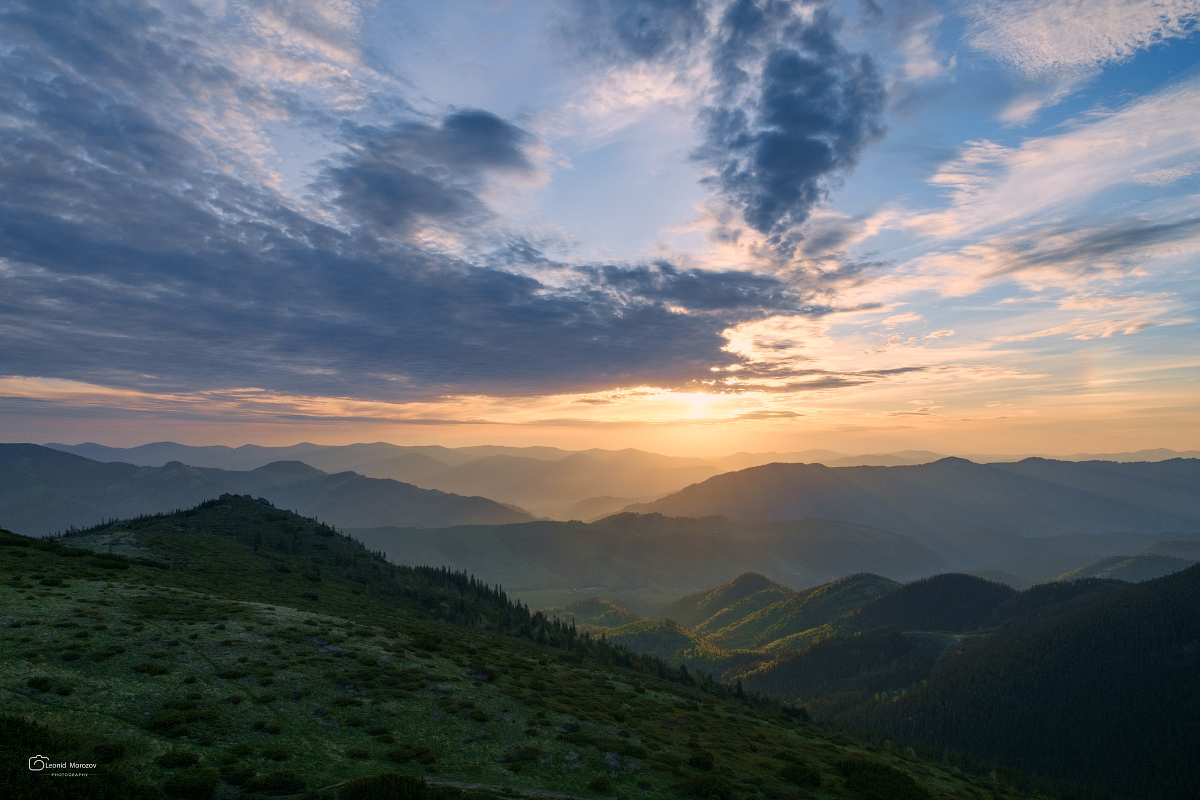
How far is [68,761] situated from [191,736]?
5568 millimetres

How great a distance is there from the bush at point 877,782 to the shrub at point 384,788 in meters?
34.2

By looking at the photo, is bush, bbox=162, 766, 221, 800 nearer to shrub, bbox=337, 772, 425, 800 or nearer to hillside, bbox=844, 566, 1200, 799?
shrub, bbox=337, 772, 425, 800

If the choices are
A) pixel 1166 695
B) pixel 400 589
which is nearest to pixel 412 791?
pixel 400 589

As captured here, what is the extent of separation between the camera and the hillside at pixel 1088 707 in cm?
14238

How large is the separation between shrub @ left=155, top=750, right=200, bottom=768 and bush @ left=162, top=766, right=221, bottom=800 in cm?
92

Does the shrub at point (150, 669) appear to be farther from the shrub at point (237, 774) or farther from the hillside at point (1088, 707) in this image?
the hillside at point (1088, 707)

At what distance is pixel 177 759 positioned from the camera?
71.5 feet

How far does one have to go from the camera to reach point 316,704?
31.4 meters

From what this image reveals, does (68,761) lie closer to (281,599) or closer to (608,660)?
(281,599)

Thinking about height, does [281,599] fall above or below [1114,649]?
above

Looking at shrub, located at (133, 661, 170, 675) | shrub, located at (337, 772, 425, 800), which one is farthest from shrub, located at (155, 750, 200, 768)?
shrub, located at (133, 661, 170, 675)

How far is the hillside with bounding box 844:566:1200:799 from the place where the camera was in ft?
467

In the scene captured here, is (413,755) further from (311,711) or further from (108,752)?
(108,752)

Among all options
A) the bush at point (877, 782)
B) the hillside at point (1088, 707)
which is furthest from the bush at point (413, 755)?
the hillside at point (1088, 707)
